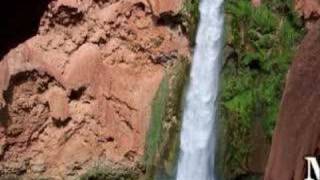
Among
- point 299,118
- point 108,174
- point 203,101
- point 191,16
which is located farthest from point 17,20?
point 108,174

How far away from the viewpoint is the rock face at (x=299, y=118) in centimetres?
323

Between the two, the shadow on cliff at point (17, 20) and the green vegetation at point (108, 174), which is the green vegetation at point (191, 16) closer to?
the green vegetation at point (108, 174)

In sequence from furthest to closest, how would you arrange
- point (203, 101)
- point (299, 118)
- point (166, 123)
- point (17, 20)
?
A: point (166, 123), point (203, 101), point (17, 20), point (299, 118)

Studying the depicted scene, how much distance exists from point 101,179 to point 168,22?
3.24 meters

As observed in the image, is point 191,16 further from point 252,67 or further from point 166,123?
point 166,123

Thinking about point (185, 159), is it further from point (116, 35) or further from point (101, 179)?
point (116, 35)

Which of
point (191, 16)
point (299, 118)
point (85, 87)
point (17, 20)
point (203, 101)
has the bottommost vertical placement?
point (299, 118)

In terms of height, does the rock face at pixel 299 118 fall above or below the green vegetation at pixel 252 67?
below

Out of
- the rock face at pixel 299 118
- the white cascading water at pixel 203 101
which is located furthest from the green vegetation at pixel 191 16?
the rock face at pixel 299 118

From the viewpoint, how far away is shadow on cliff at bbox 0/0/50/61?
12.8 ft

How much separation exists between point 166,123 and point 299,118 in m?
9.59

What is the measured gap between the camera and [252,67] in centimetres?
1232

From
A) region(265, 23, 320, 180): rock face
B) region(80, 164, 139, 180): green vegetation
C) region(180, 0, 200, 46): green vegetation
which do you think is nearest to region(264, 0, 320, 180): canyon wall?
region(265, 23, 320, 180): rock face

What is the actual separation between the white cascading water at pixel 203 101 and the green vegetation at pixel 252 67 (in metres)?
0.23
